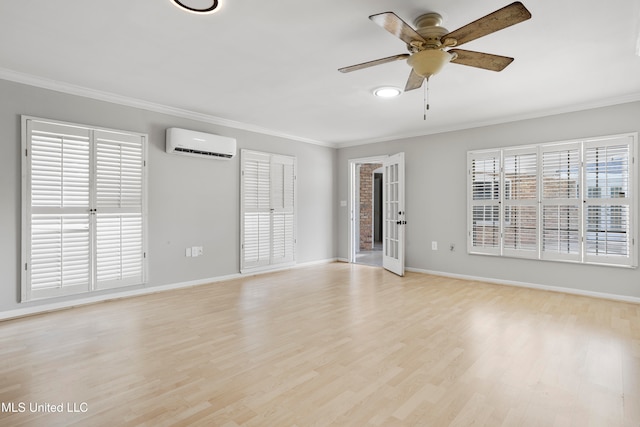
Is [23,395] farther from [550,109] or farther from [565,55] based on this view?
[550,109]

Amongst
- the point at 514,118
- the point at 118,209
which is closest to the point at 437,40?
the point at 514,118

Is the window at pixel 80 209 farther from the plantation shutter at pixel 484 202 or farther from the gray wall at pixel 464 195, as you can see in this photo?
the plantation shutter at pixel 484 202

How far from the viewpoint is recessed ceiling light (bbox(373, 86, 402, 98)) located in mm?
3725

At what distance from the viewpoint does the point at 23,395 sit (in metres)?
1.99

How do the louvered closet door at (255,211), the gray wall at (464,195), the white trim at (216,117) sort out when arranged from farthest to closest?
1. the louvered closet door at (255,211)
2. the gray wall at (464,195)
3. the white trim at (216,117)

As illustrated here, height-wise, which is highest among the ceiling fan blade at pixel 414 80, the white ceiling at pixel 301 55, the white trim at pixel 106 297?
the white ceiling at pixel 301 55

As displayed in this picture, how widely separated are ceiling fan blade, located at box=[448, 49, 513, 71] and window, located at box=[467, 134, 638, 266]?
2694mm

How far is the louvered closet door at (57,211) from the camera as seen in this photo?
3441 millimetres

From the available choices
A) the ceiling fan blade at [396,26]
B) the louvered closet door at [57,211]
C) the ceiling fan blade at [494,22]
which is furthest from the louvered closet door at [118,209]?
the ceiling fan blade at [494,22]

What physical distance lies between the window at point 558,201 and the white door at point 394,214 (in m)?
1.02

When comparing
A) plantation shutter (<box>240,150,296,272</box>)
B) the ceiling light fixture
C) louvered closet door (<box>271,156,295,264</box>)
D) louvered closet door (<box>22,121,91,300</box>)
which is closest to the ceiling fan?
the ceiling light fixture

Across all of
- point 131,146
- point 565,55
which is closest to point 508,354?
point 565,55

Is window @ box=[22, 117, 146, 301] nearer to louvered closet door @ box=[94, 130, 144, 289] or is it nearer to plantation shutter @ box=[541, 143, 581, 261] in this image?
louvered closet door @ box=[94, 130, 144, 289]

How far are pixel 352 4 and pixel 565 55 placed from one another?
1988mm
